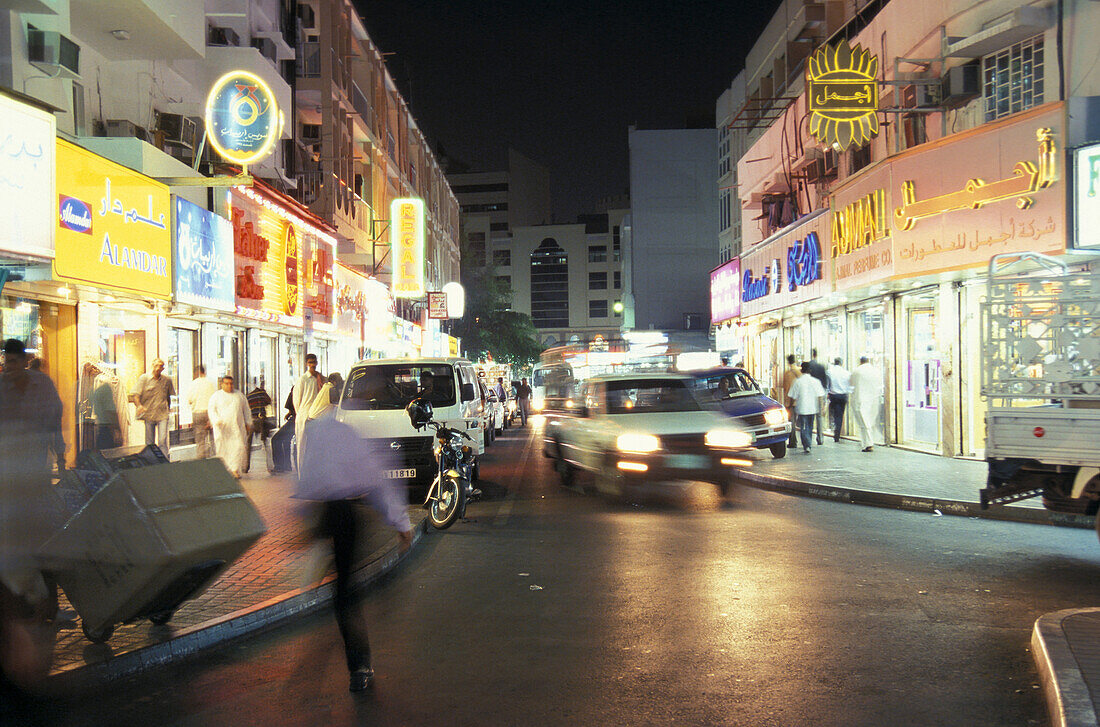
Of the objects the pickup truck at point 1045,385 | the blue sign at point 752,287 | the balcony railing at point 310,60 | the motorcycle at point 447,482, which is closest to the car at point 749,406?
the motorcycle at point 447,482

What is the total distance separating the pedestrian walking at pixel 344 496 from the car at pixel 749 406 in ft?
39.5

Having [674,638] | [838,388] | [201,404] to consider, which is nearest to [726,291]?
[838,388]

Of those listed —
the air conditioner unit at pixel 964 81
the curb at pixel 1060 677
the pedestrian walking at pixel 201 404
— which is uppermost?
the air conditioner unit at pixel 964 81

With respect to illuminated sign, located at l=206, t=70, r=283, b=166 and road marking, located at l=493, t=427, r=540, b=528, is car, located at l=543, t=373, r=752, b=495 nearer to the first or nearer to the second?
road marking, located at l=493, t=427, r=540, b=528

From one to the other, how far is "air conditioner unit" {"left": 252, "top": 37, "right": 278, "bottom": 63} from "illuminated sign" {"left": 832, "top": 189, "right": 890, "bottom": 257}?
15.6 meters

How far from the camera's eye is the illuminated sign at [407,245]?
1431 inches

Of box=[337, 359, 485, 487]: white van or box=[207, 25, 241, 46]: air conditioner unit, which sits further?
box=[207, 25, 241, 46]: air conditioner unit

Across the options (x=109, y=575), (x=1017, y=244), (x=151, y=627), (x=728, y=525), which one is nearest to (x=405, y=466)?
(x=728, y=525)

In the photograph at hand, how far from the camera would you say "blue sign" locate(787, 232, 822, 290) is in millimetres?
22220

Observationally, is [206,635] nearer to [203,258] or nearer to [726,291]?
[203,258]

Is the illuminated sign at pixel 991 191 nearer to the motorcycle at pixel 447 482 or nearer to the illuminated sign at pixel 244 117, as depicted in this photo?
the motorcycle at pixel 447 482

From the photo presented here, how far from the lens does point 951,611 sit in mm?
6598

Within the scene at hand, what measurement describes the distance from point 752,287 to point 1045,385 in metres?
21.7

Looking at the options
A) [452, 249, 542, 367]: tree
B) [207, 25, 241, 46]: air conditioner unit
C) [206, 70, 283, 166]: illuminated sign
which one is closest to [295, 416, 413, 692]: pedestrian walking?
[206, 70, 283, 166]: illuminated sign
